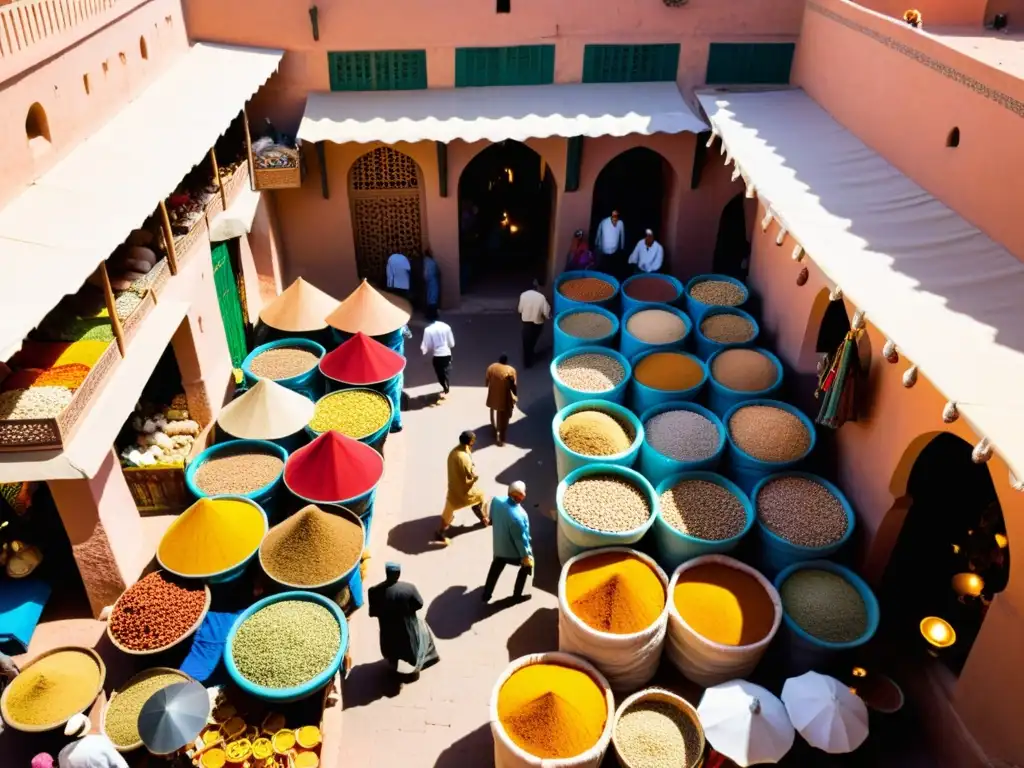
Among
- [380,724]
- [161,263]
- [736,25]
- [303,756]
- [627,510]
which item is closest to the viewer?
[303,756]

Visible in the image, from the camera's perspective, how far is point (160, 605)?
738 cm

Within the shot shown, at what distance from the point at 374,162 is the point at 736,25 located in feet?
20.7

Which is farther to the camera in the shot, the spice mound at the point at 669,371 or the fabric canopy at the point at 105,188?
the spice mound at the point at 669,371

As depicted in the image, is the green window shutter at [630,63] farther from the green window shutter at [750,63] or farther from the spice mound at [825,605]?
the spice mound at [825,605]

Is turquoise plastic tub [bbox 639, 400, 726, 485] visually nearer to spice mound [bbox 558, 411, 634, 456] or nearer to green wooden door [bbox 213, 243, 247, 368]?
spice mound [bbox 558, 411, 634, 456]

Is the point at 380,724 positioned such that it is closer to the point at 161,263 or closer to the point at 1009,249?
the point at 161,263

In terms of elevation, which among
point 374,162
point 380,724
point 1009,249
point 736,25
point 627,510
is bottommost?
point 380,724

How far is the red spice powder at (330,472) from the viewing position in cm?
848

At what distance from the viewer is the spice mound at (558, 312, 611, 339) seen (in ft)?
37.0

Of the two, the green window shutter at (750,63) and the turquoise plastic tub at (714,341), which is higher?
the green window shutter at (750,63)

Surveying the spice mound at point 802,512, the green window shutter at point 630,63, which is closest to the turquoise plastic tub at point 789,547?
the spice mound at point 802,512

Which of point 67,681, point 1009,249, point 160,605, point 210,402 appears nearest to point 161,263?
point 210,402

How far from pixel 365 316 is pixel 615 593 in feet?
18.1

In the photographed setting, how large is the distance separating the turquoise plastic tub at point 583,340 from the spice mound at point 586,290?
0.49 meters
